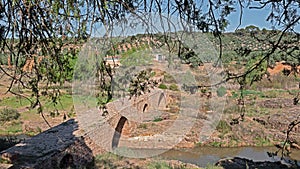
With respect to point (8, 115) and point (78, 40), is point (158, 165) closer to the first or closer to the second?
point (78, 40)

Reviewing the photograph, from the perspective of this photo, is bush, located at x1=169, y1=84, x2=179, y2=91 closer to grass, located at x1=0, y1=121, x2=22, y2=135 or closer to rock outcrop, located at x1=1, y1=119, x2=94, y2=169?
grass, located at x1=0, y1=121, x2=22, y2=135

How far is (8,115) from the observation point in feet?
47.8

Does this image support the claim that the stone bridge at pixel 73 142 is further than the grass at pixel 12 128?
No

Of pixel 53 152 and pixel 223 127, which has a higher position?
pixel 53 152

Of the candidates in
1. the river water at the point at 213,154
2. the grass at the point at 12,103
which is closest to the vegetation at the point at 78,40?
the river water at the point at 213,154

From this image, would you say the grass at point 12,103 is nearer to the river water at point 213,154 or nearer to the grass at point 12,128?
the grass at point 12,128

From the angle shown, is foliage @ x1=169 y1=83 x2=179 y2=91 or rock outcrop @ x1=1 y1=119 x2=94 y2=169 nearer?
rock outcrop @ x1=1 y1=119 x2=94 y2=169

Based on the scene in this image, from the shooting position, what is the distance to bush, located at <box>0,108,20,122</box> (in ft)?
47.0

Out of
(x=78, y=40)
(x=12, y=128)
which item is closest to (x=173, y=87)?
(x=12, y=128)

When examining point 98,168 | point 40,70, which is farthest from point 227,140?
point 40,70

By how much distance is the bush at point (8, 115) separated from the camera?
47.0 feet

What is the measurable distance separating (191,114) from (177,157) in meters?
4.99

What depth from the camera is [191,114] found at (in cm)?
1583

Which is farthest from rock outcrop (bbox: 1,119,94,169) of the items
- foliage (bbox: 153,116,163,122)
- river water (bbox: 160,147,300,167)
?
foliage (bbox: 153,116,163,122)
